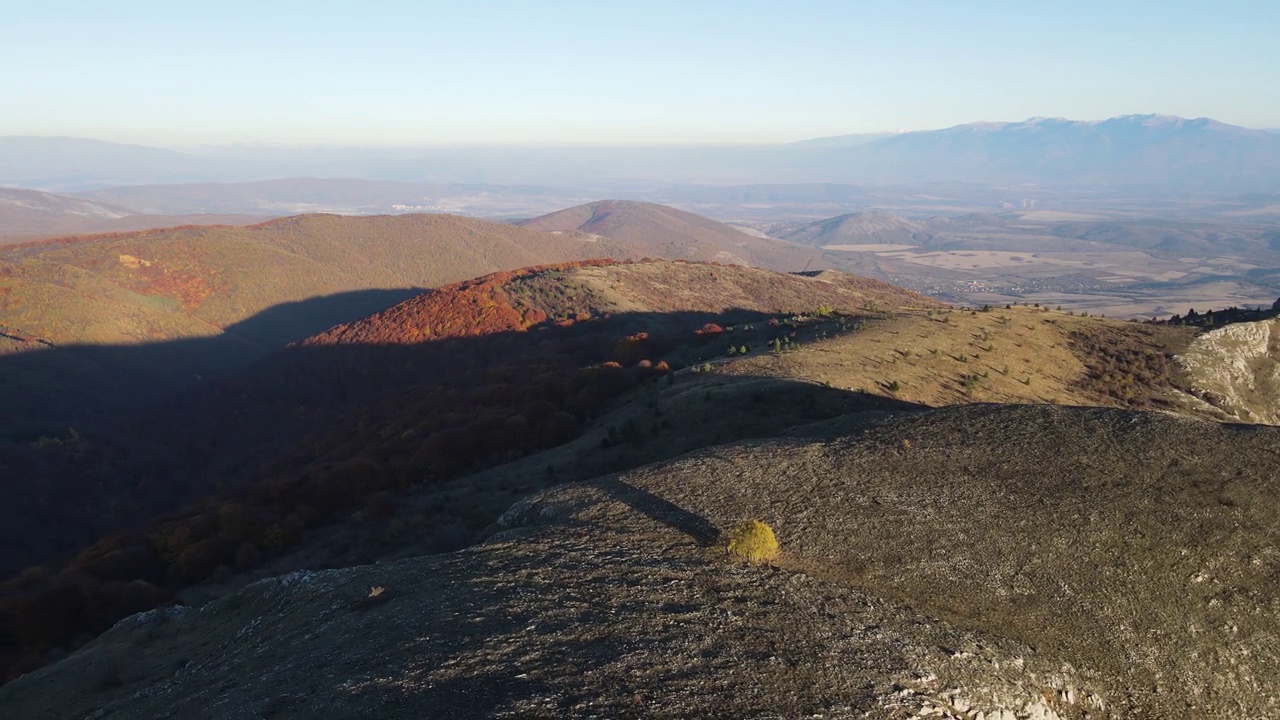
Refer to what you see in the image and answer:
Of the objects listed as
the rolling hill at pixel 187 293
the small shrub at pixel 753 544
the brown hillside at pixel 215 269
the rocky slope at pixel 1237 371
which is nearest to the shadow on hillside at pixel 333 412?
the rolling hill at pixel 187 293

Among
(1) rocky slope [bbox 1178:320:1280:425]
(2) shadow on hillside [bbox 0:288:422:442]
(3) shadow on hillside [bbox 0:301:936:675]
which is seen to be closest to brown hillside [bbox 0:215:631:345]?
(2) shadow on hillside [bbox 0:288:422:442]

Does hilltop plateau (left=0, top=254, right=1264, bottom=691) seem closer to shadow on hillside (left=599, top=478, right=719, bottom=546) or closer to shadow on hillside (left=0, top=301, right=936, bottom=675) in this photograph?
shadow on hillside (left=0, top=301, right=936, bottom=675)

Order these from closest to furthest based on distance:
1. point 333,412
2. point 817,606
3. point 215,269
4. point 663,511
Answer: point 817,606, point 663,511, point 333,412, point 215,269

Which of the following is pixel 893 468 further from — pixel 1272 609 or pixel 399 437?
pixel 399 437

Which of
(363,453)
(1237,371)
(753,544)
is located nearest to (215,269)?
(363,453)

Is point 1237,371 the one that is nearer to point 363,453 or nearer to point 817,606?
point 817,606

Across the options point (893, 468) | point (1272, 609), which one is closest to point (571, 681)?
point (893, 468)
